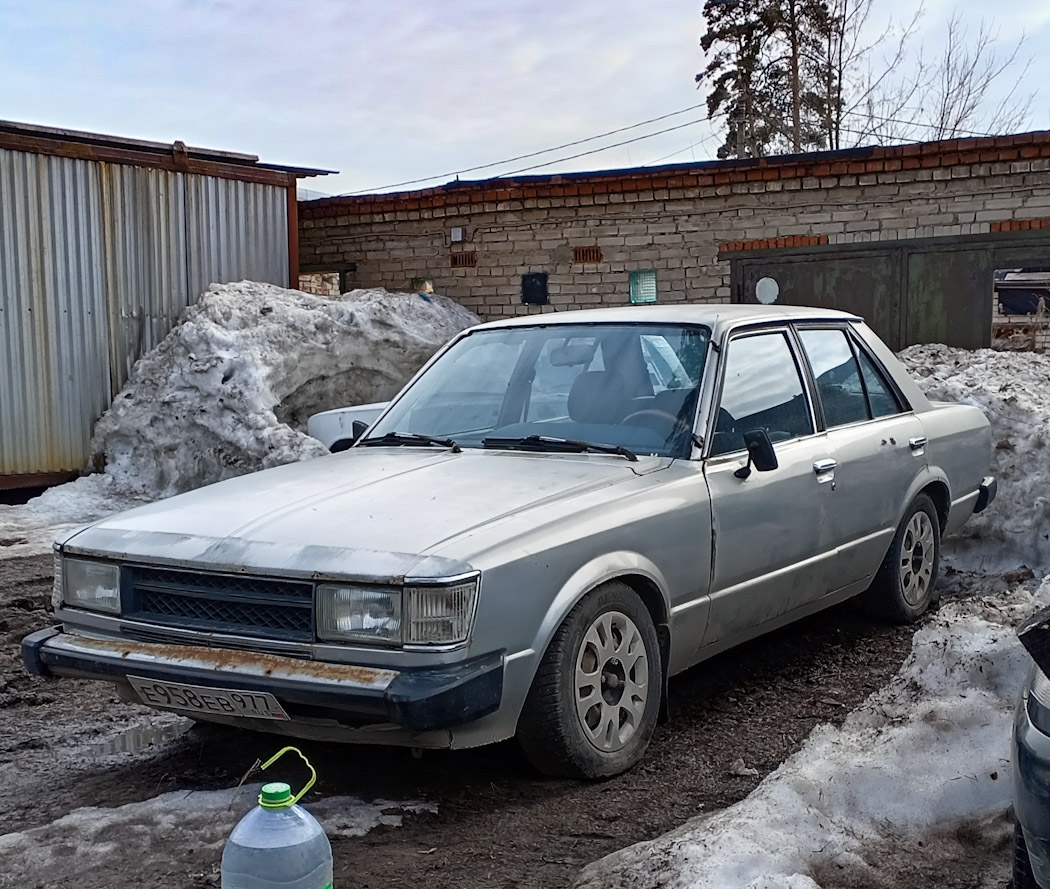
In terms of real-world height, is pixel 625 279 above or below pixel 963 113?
below

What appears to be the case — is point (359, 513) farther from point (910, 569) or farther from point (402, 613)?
point (910, 569)

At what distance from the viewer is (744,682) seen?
188 inches

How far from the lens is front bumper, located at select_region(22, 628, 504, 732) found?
2979mm

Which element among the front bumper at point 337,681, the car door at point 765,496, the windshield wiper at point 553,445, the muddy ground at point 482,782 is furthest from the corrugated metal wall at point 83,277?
the car door at point 765,496

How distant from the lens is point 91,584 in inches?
140

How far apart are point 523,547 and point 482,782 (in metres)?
0.88

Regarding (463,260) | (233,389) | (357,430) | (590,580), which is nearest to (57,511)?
(233,389)

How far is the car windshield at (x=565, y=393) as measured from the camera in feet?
13.6

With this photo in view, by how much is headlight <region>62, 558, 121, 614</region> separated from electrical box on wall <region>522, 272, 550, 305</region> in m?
9.53

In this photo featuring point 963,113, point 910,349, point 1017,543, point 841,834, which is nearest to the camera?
point 841,834

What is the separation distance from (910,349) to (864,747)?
672cm

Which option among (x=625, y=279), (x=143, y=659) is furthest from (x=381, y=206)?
(x=143, y=659)

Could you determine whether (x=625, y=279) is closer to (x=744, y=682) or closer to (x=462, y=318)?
(x=462, y=318)

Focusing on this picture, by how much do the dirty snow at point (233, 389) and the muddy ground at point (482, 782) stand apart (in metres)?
4.13
